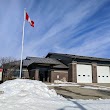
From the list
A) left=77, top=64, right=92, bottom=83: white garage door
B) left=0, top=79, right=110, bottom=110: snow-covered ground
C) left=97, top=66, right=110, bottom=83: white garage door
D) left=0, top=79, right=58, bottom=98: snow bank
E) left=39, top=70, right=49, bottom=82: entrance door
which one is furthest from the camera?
left=97, top=66, right=110, bottom=83: white garage door

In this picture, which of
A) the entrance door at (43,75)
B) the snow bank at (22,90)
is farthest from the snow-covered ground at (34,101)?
the entrance door at (43,75)

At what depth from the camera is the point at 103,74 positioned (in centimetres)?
3997

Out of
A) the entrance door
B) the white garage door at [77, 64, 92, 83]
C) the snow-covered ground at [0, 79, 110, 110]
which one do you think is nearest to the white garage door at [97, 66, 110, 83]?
the white garage door at [77, 64, 92, 83]

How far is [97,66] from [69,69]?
6918 mm

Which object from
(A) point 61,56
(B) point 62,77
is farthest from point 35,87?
(A) point 61,56

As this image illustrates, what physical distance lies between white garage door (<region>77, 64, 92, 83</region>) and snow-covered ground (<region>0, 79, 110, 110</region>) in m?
25.2

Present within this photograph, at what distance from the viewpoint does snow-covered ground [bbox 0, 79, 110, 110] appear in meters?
8.24

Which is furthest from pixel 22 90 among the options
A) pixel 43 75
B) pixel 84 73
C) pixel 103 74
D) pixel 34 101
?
pixel 103 74

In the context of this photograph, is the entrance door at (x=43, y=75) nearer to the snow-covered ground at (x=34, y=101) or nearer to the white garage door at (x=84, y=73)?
the white garage door at (x=84, y=73)

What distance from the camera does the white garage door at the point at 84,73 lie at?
3719 centimetres

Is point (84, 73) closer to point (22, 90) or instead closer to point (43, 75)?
point (43, 75)

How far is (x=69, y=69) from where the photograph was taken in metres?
37.0

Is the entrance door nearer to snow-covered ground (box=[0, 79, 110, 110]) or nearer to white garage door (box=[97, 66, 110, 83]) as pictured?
white garage door (box=[97, 66, 110, 83])

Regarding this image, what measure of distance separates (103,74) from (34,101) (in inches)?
1297
